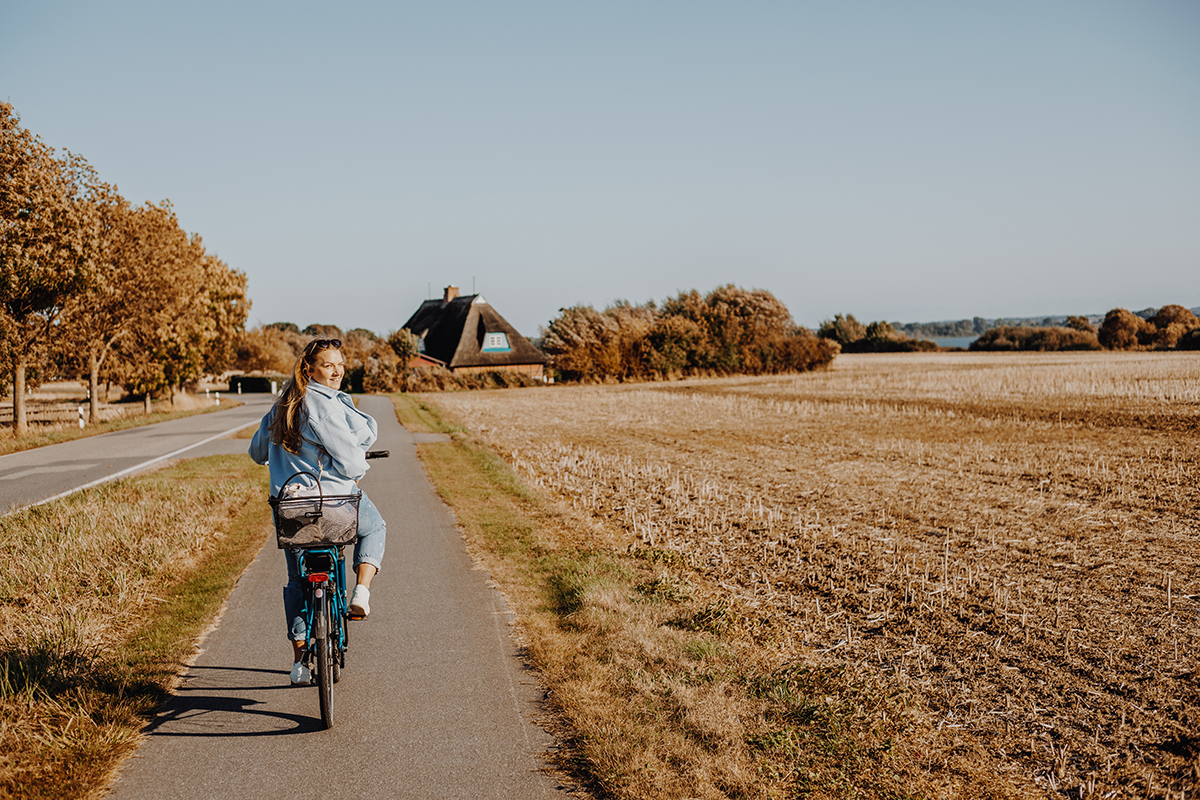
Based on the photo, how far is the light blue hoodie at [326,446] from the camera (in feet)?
14.3

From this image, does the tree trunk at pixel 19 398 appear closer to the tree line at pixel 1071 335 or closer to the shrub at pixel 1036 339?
the tree line at pixel 1071 335

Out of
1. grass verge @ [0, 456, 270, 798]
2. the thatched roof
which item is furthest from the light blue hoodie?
the thatched roof

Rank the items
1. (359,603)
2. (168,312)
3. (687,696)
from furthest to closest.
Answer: (168,312) → (687,696) → (359,603)

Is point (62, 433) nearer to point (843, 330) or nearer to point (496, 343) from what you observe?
point (496, 343)

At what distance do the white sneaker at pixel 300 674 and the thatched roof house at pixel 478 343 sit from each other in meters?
55.7

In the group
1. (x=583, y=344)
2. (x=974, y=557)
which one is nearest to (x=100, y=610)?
(x=974, y=557)

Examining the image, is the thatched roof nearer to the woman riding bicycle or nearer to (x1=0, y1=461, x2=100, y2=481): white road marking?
(x1=0, y1=461, x2=100, y2=481): white road marking

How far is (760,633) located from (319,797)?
3691 mm

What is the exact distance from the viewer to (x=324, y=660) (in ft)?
14.1

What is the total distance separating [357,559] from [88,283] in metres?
21.5

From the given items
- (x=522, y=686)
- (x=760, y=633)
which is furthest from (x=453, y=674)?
(x=760, y=633)

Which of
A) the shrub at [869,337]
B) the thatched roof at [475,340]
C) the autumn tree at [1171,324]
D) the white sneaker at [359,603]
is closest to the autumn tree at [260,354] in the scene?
the thatched roof at [475,340]

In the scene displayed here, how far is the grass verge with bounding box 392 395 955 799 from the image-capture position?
12.7 feet

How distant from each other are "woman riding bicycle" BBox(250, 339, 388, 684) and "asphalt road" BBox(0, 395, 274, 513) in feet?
27.7
